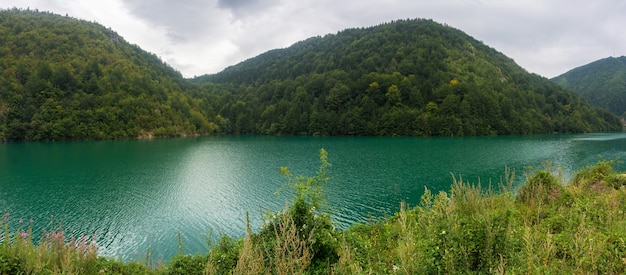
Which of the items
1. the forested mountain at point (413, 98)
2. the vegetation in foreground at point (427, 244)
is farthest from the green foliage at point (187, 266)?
the forested mountain at point (413, 98)

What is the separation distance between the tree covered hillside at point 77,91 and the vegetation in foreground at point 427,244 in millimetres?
105154

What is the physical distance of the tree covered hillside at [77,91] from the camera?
88875 millimetres

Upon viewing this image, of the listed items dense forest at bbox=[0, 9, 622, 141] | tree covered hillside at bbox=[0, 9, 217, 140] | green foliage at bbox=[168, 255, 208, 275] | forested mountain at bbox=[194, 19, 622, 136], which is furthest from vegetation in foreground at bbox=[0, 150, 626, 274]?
tree covered hillside at bbox=[0, 9, 217, 140]

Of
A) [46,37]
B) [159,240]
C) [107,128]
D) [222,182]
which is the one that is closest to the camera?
[159,240]

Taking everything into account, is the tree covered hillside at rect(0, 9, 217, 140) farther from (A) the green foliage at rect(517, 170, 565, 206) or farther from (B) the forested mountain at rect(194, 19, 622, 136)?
(A) the green foliage at rect(517, 170, 565, 206)

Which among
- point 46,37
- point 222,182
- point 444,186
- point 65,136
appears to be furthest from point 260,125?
point 444,186

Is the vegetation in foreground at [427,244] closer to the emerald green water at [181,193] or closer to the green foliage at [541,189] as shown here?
the green foliage at [541,189]

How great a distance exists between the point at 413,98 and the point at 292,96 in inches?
2122

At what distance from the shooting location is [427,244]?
4.15 m

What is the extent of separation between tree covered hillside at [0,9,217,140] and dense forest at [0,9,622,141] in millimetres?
366

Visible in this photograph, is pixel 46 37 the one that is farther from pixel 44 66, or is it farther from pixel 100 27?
pixel 100 27

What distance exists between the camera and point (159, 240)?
50.6 feet

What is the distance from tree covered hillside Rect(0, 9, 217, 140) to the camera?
88875 mm

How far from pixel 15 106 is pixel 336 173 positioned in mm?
106478
